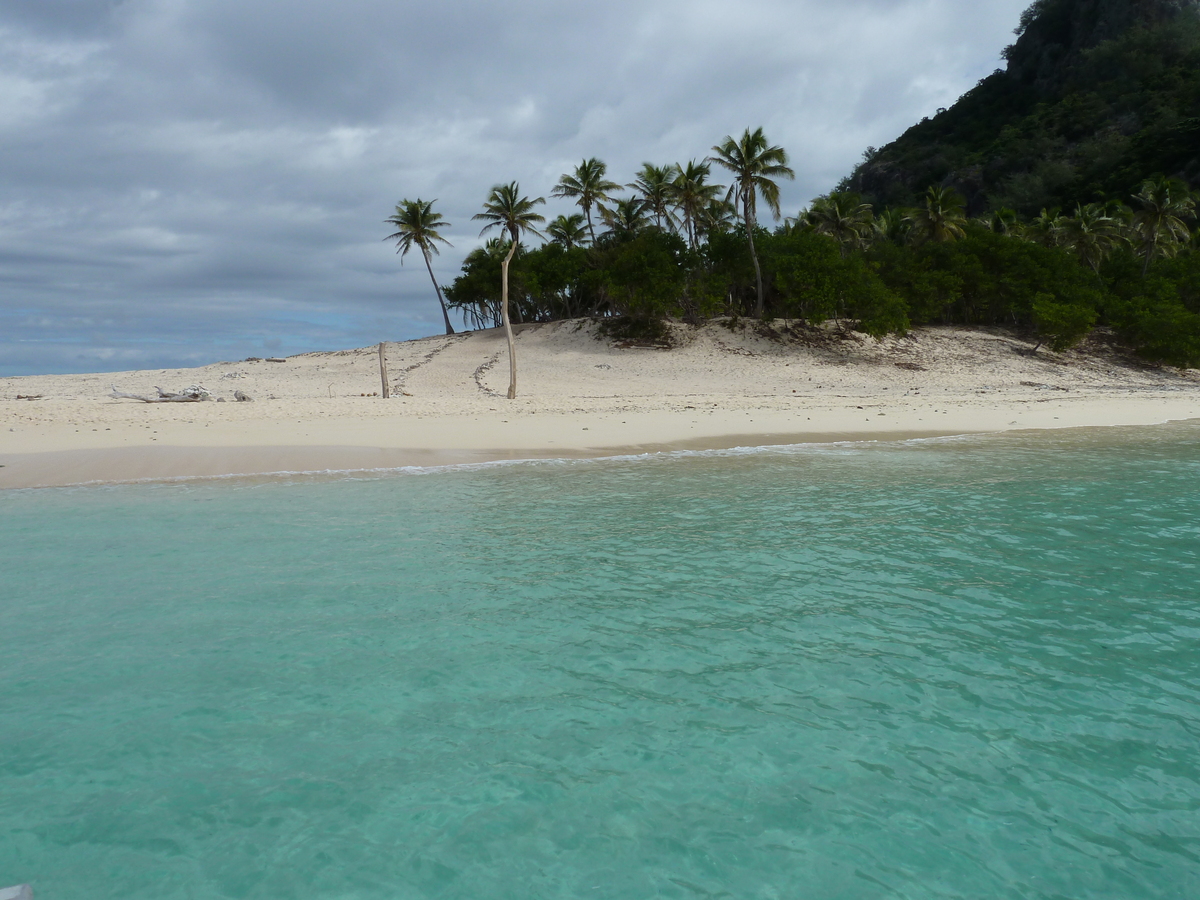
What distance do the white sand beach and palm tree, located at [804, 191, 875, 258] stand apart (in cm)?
1336

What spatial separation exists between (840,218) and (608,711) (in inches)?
2142

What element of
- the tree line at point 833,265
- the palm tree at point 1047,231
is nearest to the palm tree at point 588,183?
the tree line at point 833,265

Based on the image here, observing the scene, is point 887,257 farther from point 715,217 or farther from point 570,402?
point 570,402

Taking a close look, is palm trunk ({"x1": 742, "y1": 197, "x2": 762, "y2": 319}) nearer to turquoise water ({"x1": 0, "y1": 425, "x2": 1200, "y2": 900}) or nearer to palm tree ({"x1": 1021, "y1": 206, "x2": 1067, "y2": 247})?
palm tree ({"x1": 1021, "y1": 206, "x2": 1067, "y2": 247})

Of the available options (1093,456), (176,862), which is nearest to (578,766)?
(176,862)

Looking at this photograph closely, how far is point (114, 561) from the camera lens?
311 inches

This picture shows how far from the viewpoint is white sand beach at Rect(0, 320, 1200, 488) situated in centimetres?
1562

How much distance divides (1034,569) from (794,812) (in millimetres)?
4763

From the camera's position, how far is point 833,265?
39.4 m

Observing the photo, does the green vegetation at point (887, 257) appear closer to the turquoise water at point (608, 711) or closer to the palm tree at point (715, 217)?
the palm tree at point (715, 217)

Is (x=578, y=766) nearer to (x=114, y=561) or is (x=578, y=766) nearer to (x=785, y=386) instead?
Result: (x=114, y=561)

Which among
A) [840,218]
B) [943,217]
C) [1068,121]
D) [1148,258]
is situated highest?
[1068,121]

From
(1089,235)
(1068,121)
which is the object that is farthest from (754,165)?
(1068,121)

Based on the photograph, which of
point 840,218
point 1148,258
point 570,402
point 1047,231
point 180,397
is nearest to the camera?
point 180,397
